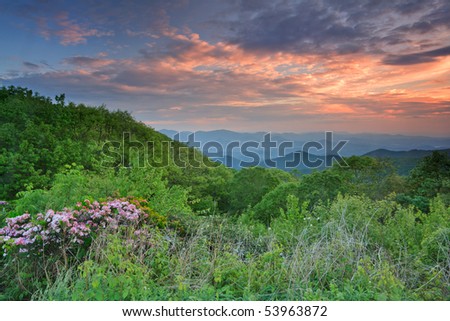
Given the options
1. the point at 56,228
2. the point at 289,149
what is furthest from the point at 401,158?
the point at 56,228

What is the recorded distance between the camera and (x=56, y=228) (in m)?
4.27

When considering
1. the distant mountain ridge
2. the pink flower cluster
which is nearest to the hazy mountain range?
the distant mountain ridge

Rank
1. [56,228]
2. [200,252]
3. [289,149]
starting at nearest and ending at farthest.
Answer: [56,228], [200,252], [289,149]

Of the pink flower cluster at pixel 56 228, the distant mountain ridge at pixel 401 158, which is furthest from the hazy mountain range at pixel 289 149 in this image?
the pink flower cluster at pixel 56 228

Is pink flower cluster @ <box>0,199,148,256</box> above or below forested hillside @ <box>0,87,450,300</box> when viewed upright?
above

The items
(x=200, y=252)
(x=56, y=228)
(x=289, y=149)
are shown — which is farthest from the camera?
(x=289, y=149)

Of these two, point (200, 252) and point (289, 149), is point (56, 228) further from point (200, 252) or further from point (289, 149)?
point (289, 149)

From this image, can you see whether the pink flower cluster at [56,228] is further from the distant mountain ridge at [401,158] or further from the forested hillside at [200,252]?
the distant mountain ridge at [401,158]

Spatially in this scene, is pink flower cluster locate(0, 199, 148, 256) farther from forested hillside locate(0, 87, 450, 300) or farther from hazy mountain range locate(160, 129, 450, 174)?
hazy mountain range locate(160, 129, 450, 174)

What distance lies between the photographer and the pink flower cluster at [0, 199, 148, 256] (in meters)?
4.25

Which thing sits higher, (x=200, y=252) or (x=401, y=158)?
(x=401, y=158)

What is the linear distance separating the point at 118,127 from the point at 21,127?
288 inches

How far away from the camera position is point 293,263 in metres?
3.90
